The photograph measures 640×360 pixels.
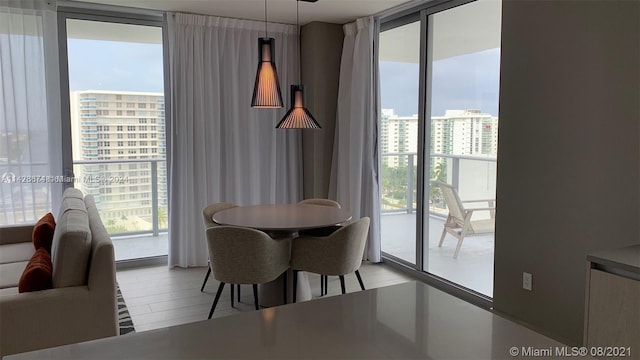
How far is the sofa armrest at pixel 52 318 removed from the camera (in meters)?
2.34

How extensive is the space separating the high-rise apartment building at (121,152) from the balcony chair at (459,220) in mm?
2860

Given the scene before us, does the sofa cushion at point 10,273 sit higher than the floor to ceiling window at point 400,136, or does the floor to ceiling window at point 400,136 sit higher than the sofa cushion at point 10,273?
the floor to ceiling window at point 400,136

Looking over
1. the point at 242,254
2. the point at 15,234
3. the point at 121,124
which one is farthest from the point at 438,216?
the point at 15,234

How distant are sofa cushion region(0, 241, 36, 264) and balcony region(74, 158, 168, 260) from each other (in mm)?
1034

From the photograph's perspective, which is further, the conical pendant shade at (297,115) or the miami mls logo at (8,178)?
the miami mls logo at (8,178)

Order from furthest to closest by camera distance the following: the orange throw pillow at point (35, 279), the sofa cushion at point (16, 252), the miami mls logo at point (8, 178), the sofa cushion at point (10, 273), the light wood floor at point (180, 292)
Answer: the miami mls logo at point (8, 178), the light wood floor at point (180, 292), the sofa cushion at point (16, 252), the sofa cushion at point (10, 273), the orange throw pillow at point (35, 279)

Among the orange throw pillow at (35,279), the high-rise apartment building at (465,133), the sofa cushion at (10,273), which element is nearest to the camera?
the orange throw pillow at (35,279)

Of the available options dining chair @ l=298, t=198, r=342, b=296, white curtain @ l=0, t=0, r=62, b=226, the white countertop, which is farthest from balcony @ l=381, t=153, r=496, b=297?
white curtain @ l=0, t=0, r=62, b=226

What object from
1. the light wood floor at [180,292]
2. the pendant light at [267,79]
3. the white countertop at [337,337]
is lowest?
the light wood floor at [180,292]

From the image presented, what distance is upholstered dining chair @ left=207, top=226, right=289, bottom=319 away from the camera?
3.23 m

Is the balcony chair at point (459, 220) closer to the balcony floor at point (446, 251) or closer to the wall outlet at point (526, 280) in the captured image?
the balcony floor at point (446, 251)

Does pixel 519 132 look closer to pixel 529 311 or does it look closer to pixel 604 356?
pixel 529 311

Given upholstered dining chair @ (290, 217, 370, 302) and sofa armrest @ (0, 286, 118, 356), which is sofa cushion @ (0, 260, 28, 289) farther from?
upholstered dining chair @ (290, 217, 370, 302)

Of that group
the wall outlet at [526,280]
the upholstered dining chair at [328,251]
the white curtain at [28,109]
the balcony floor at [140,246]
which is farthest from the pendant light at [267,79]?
the balcony floor at [140,246]
